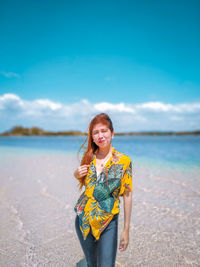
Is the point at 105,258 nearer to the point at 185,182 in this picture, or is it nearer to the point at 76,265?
the point at 76,265

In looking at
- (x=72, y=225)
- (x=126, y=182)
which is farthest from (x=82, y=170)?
(x=72, y=225)

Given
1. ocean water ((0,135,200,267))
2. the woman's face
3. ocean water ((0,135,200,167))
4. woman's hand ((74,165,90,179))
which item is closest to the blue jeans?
woman's hand ((74,165,90,179))

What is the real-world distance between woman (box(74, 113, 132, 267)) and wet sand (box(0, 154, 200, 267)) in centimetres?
119

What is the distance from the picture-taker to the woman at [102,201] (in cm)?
195

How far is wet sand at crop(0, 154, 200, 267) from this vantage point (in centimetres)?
301

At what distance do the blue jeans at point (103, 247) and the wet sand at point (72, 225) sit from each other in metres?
1.11

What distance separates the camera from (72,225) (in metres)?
4.05

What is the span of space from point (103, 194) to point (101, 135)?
0.61 m

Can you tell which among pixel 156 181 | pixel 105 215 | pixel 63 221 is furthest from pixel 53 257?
pixel 156 181

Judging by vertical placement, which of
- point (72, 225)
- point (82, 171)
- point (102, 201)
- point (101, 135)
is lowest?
point (72, 225)

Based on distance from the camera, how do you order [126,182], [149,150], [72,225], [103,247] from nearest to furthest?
[103,247]
[126,182]
[72,225]
[149,150]

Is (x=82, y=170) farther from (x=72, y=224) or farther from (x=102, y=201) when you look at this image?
(x=72, y=224)

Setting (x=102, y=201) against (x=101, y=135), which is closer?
(x=102, y=201)

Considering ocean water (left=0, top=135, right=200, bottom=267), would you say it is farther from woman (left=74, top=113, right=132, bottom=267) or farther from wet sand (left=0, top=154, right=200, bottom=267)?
woman (left=74, top=113, right=132, bottom=267)
